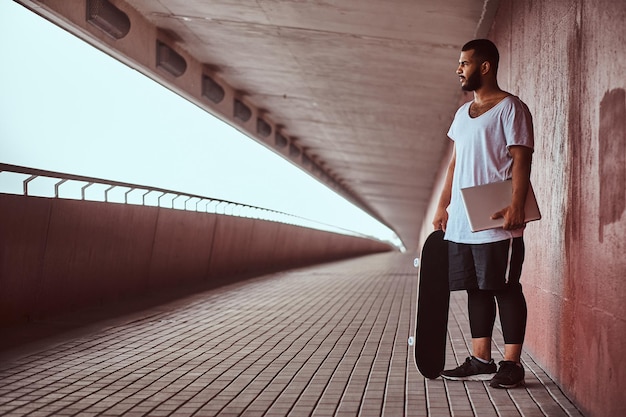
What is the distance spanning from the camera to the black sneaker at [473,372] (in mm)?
4824

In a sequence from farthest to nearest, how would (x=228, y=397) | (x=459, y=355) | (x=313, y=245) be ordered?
(x=313, y=245) < (x=459, y=355) < (x=228, y=397)

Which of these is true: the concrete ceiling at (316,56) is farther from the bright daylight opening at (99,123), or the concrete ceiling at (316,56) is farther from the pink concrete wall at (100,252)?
the pink concrete wall at (100,252)

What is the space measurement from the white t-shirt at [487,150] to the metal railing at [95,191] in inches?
137

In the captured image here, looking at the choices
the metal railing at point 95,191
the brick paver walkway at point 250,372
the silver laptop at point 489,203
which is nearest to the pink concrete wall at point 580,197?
the silver laptop at point 489,203

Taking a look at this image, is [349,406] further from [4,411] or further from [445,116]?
[445,116]

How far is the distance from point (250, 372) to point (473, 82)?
7.19 ft

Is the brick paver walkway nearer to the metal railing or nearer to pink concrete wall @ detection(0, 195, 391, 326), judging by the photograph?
pink concrete wall @ detection(0, 195, 391, 326)

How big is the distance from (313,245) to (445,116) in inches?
297

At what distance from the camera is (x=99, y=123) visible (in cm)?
1073

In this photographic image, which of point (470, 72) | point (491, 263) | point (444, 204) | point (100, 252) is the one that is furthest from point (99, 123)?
point (491, 263)

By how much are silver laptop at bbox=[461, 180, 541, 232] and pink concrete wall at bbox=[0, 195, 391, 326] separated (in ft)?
12.4

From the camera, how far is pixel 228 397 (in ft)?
14.0

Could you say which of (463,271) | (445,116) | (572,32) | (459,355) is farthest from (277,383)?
(445,116)

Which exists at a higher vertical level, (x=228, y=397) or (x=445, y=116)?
(x=445, y=116)
